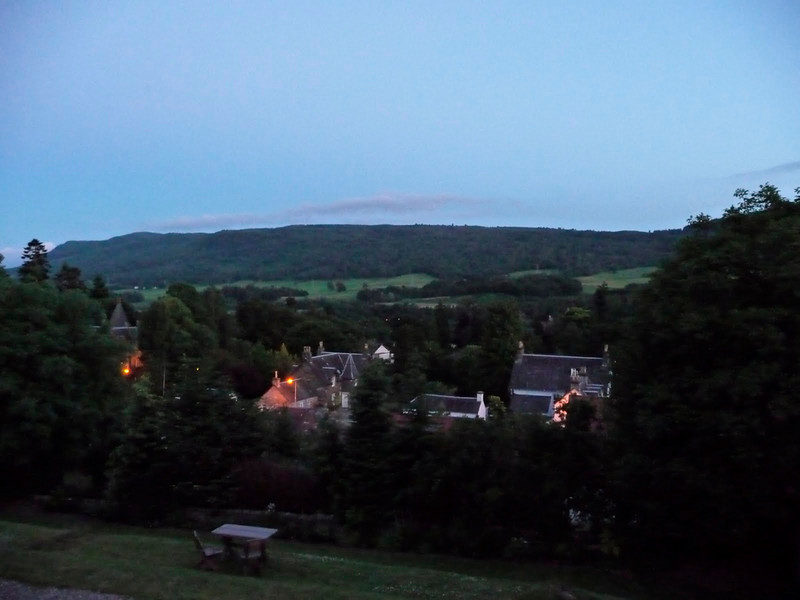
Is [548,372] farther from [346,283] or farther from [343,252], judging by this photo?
[343,252]

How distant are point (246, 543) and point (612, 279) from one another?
8198cm

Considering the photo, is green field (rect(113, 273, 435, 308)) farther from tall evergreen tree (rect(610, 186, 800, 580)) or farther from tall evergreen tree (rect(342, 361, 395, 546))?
tall evergreen tree (rect(610, 186, 800, 580))

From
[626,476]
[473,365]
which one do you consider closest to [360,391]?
[626,476]

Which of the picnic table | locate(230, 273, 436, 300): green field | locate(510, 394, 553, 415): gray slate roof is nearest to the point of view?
the picnic table

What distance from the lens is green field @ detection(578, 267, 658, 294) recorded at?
268ft

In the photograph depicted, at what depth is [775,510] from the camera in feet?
33.0

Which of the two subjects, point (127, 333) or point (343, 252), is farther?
point (343, 252)

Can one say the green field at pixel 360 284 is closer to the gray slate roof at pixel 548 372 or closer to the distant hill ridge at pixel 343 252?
the distant hill ridge at pixel 343 252

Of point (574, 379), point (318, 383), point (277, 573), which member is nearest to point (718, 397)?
point (277, 573)

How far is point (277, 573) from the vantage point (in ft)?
33.2

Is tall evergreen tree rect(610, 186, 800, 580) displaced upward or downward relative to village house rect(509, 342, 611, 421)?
upward

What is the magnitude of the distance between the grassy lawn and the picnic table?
0.21 m

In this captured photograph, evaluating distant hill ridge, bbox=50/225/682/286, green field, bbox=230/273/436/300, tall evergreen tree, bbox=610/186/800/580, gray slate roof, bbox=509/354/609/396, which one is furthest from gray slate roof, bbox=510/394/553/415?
green field, bbox=230/273/436/300

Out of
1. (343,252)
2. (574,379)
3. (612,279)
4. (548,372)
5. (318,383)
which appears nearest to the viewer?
(574,379)
